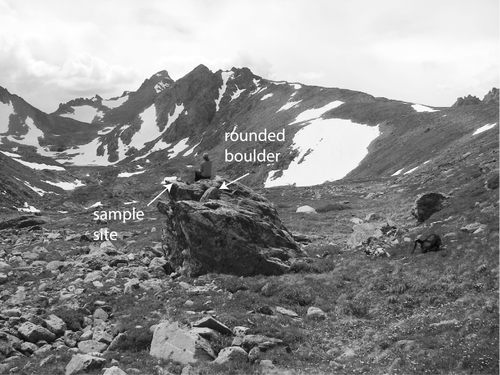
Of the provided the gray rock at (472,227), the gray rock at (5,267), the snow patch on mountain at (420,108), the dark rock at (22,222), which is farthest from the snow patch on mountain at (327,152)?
the gray rock at (5,267)

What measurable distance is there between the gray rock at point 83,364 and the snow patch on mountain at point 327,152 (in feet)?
219

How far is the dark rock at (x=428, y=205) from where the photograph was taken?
26.7 meters

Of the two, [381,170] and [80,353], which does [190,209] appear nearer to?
[80,353]

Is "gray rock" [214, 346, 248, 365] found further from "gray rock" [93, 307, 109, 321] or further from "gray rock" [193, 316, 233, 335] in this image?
"gray rock" [93, 307, 109, 321]

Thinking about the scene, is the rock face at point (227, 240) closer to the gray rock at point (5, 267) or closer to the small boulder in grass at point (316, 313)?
the small boulder in grass at point (316, 313)

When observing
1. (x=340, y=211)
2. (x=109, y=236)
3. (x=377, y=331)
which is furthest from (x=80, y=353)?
(x=340, y=211)

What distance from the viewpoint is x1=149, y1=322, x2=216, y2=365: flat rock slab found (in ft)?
41.7

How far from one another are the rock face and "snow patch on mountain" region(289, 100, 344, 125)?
9714 cm

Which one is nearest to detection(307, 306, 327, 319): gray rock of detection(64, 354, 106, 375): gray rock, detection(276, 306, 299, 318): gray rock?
detection(276, 306, 299, 318): gray rock

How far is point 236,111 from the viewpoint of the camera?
176m

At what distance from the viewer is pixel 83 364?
12.0m

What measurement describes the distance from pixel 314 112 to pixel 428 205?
9891 centimetres

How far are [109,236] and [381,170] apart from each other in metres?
Result: 46.9

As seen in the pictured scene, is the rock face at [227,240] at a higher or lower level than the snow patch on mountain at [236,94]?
lower
